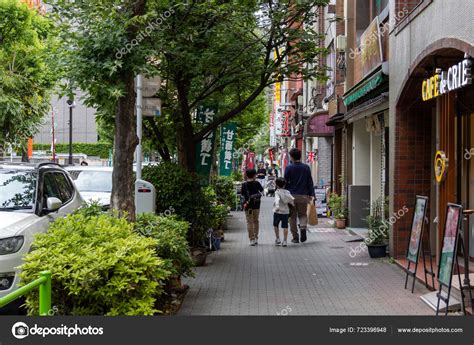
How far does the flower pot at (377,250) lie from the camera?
13.0 metres

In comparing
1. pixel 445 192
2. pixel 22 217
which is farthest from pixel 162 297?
pixel 445 192

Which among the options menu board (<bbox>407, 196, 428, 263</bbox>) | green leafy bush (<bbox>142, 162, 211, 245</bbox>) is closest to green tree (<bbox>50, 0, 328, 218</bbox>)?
green leafy bush (<bbox>142, 162, 211, 245</bbox>)

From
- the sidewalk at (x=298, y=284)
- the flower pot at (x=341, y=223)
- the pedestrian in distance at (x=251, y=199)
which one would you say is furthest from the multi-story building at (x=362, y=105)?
the sidewalk at (x=298, y=284)

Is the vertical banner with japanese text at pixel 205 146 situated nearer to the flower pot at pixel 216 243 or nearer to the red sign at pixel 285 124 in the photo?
the flower pot at pixel 216 243

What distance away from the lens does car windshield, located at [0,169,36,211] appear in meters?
8.48

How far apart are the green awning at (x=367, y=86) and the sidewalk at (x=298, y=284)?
3513mm

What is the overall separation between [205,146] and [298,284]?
21.5 feet

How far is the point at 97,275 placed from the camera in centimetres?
575

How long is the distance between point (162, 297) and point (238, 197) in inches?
858

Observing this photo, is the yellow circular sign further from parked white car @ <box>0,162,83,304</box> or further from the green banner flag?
the green banner flag

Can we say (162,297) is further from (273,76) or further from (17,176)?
(273,76)

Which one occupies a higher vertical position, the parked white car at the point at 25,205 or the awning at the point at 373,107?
the awning at the point at 373,107

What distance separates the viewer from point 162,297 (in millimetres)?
7824

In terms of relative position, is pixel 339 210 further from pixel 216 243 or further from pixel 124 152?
pixel 124 152
